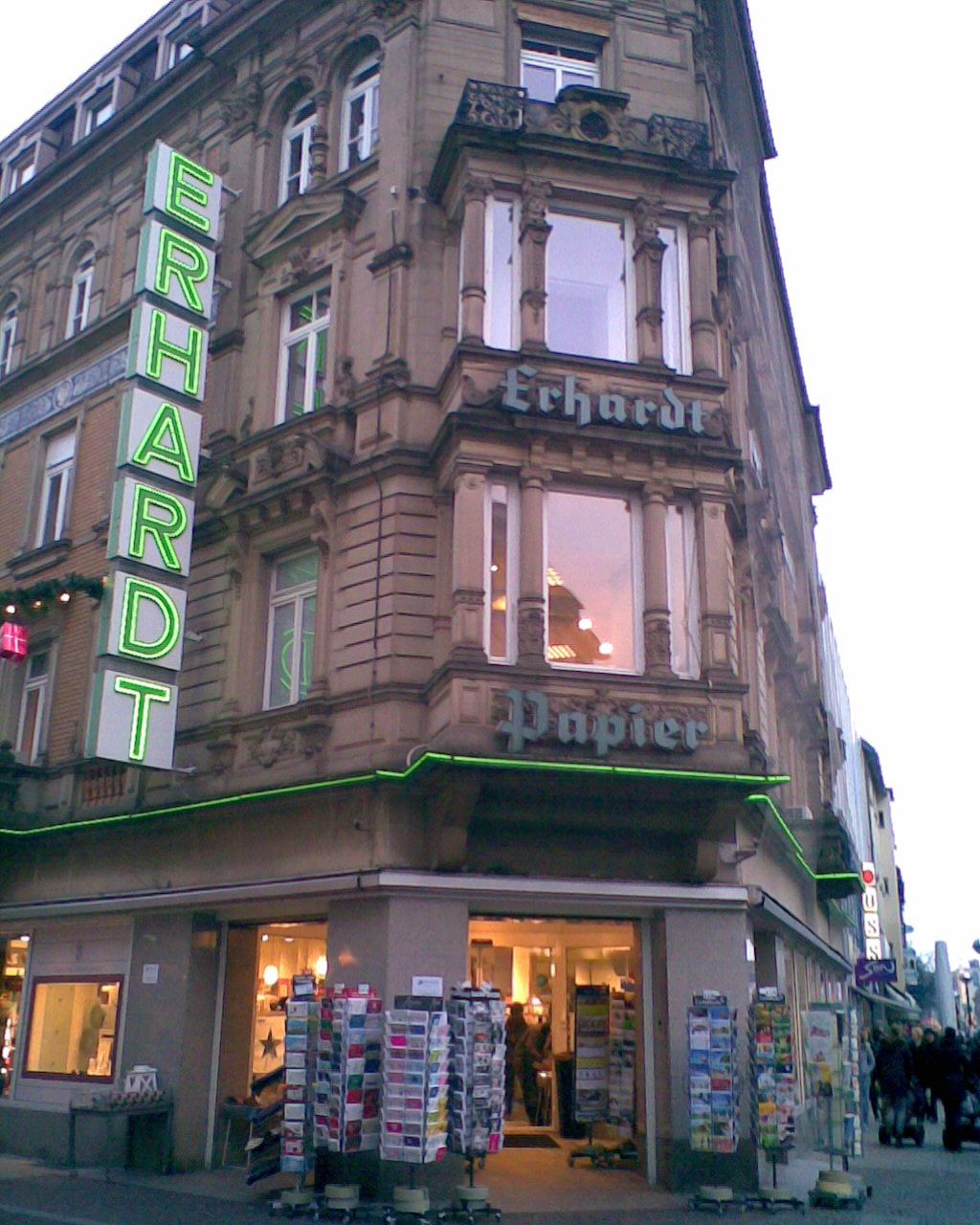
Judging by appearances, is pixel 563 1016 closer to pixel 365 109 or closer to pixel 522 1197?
pixel 522 1197

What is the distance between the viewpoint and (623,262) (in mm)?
16703

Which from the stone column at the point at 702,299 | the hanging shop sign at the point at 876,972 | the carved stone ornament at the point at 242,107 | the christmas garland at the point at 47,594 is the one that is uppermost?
the carved stone ornament at the point at 242,107

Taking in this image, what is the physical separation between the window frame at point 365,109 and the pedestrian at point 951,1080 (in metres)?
16.7

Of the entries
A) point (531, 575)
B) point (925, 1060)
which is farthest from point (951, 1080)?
point (531, 575)

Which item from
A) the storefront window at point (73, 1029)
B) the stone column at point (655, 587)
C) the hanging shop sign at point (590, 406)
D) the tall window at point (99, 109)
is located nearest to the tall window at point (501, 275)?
the hanging shop sign at point (590, 406)

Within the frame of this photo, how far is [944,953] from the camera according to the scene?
55.2m

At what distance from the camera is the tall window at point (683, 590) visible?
1494 centimetres

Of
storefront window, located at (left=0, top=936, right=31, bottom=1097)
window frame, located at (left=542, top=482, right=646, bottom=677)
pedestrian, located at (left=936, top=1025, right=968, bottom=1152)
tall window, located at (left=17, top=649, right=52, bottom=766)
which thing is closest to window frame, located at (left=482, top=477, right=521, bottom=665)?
window frame, located at (left=542, top=482, right=646, bottom=677)

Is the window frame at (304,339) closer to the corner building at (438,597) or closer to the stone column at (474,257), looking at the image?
the corner building at (438,597)

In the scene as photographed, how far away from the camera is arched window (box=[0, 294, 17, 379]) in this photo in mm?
24984

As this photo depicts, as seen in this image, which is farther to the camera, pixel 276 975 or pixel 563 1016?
pixel 563 1016

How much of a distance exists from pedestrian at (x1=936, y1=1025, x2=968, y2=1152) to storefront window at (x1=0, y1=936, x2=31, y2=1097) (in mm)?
14771

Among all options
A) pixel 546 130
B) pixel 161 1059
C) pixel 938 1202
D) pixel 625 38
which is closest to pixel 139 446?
pixel 546 130

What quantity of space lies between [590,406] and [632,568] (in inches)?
83.3
